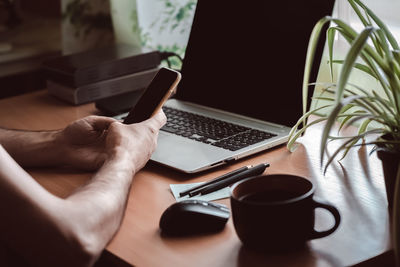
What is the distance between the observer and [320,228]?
0.85 m

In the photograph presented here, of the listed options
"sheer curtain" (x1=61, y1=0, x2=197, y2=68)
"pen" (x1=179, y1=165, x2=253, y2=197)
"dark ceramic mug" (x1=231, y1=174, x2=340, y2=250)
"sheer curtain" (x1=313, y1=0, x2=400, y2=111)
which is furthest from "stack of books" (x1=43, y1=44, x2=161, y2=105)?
"dark ceramic mug" (x1=231, y1=174, x2=340, y2=250)

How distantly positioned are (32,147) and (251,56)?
1.70 ft

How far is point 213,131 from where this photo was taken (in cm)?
124

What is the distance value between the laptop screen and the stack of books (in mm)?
235

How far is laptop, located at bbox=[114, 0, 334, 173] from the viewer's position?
1.17m

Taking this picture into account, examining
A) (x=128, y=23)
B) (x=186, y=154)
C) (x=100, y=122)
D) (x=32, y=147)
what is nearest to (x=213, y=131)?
(x=186, y=154)

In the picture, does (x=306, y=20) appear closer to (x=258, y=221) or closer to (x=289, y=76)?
(x=289, y=76)

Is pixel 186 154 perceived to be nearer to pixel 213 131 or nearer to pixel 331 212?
pixel 213 131

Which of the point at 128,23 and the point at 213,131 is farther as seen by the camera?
the point at 128,23

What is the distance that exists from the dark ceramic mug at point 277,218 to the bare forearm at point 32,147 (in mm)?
508

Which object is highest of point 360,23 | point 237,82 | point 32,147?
point 360,23

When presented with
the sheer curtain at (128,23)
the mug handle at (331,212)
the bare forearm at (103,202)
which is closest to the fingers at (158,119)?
the bare forearm at (103,202)

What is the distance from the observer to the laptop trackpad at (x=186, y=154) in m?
1.09

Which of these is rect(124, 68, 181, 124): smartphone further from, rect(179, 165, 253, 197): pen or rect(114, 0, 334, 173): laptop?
rect(179, 165, 253, 197): pen
